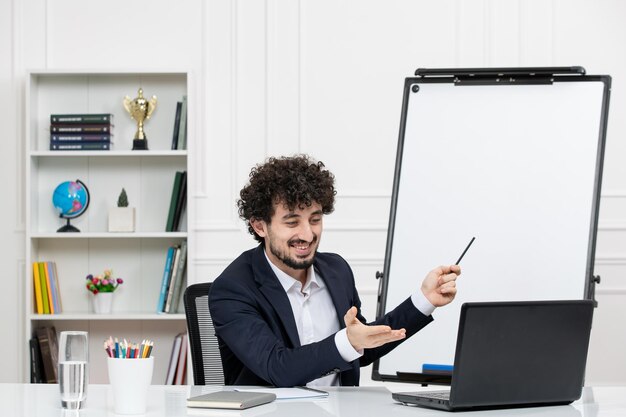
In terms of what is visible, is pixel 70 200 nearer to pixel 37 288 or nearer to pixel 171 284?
pixel 37 288

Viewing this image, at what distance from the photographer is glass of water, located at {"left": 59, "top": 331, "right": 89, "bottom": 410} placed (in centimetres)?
172

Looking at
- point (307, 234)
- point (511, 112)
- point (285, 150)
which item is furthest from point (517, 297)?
point (285, 150)

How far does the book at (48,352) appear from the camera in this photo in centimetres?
392

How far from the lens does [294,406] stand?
5.72ft

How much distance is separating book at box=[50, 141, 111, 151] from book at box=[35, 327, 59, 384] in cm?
84

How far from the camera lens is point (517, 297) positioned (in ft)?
9.61

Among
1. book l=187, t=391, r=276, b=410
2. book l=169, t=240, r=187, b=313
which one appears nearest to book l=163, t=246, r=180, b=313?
book l=169, t=240, r=187, b=313

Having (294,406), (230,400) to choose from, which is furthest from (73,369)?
(294,406)

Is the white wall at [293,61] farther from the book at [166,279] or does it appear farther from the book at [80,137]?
the book at [80,137]

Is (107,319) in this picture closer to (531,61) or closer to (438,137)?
(438,137)

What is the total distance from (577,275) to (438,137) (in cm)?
66

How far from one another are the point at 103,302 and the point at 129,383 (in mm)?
2377

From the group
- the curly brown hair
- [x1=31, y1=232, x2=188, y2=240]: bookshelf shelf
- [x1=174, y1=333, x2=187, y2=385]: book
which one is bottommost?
[x1=174, y1=333, x2=187, y2=385]: book

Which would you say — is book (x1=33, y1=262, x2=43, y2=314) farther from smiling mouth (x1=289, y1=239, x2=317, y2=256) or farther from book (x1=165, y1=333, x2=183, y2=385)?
smiling mouth (x1=289, y1=239, x2=317, y2=256)
